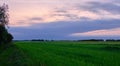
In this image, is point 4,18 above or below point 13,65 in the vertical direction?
above

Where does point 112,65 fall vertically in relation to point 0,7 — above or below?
below

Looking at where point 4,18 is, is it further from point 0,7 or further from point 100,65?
point 100,65

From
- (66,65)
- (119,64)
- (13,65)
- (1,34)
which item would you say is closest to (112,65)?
(119,64)

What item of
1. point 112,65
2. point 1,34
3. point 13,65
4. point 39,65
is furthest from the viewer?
point 1,34

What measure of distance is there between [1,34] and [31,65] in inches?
2029

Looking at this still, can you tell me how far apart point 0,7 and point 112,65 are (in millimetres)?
55650

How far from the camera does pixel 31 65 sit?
3003cm

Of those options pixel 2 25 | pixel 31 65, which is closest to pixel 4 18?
pixel 2 25

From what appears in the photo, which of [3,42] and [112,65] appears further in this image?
[3,42]

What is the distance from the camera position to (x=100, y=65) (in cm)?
3030

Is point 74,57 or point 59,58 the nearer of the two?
point 59,58

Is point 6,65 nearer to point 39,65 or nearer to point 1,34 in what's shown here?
point 39,65

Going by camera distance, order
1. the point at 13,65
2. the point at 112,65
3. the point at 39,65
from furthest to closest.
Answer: the point at 13,65 → the point at 112,65 → the point at 39,65

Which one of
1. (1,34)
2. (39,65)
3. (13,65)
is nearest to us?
(39,65)
